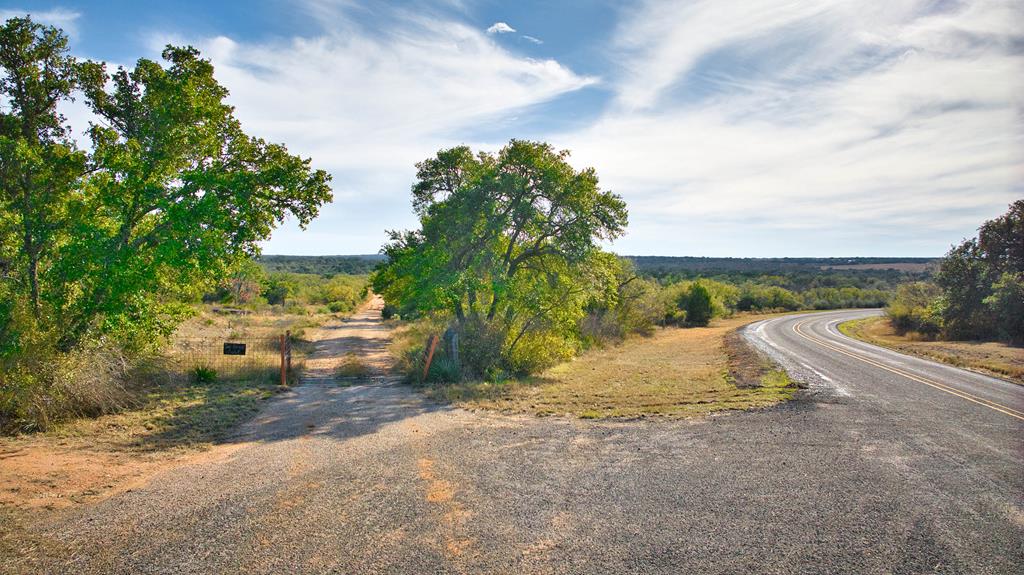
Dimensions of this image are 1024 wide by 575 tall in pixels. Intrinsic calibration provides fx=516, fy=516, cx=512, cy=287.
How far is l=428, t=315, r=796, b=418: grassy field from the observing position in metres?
11.2

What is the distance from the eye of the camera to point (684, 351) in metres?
28.7

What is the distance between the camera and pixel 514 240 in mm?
16906

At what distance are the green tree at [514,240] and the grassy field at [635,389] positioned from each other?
84.9 inches

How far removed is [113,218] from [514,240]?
10420 mm

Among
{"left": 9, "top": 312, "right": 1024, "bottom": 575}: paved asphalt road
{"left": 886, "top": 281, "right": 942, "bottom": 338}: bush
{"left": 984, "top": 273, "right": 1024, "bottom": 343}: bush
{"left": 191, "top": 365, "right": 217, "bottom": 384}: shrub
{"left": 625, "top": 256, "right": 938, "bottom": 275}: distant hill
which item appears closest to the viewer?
{"left": 9, "top": 312, "right": 1024, "bottom": 575}: paved asphalt road

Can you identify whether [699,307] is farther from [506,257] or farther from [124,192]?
[124,192]

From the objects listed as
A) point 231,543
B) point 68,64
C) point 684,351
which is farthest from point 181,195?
point 684,351

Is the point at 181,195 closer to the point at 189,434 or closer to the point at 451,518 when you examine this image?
the point at 189,434

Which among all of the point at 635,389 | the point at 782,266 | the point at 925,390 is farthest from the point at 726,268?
the point at 635,389

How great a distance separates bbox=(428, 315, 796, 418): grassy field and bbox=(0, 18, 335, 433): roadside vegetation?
5922 millimetres

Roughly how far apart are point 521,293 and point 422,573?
12036 mm

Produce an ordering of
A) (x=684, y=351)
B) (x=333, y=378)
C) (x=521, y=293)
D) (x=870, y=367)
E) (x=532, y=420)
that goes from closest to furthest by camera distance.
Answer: (x=532, y=420) < (x=333, y=378) < (x=521, y=293) < (x=870, y=367) < (x=684, y=351)

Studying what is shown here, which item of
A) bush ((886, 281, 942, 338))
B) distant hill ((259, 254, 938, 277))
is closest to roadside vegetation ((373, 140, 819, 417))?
bush ((886, 281, 942, 338))

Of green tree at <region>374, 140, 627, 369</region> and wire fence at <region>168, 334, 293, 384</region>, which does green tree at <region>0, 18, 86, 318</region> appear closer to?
wire fence at <region>168, 334, 293, 384</region>
